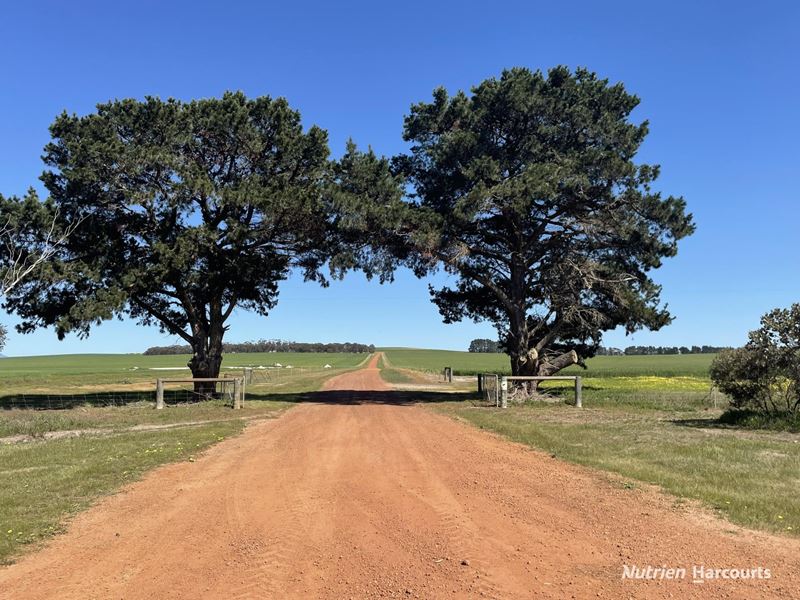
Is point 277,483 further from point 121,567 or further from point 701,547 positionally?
point 701,547

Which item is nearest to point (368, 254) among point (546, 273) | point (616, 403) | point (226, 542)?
point (546, 273)

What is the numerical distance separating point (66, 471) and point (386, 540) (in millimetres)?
6546

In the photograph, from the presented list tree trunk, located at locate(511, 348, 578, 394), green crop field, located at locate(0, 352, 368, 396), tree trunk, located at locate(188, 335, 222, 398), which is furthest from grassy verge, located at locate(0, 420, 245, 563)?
green crop field, located at locate(0, 352, 368, 396)

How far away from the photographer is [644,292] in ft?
91.7

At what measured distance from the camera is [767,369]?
635 inches

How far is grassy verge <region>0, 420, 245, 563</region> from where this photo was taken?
6746 mm

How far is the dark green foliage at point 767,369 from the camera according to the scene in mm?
15734

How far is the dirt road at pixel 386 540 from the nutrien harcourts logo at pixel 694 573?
2.4 inches

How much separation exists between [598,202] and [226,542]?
24.6 m

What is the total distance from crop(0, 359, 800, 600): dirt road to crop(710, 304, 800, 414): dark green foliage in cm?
929

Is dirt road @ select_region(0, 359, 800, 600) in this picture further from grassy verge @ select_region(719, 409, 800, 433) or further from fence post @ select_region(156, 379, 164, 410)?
fence post @ select_region(156, 379, 164, 410)

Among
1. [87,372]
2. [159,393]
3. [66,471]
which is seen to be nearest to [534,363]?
[159,393]

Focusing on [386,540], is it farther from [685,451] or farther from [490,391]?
[490,391]

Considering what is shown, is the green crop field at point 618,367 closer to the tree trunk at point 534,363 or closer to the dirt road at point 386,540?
the tree trunk at point 534,363
